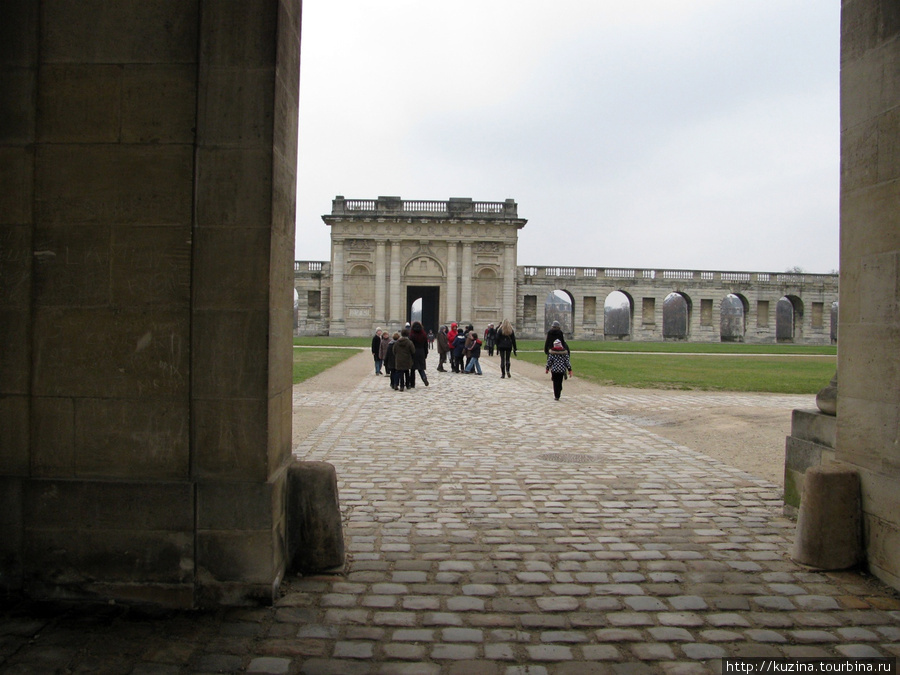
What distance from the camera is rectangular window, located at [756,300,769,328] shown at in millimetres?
60719

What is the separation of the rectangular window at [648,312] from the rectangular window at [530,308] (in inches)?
423

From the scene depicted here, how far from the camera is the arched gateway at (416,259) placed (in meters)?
53.1

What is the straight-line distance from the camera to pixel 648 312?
59781 mm

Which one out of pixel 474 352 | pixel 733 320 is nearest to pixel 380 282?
→ pixel 474 352

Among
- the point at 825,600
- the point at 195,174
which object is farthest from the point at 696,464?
the point at 195,174

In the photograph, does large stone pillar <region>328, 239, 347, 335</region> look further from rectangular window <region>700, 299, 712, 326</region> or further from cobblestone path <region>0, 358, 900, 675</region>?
cobblestone path <region>0, 358, 900, 675</region>

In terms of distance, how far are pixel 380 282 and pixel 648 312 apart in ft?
86.0

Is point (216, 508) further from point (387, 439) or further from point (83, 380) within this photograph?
point (387, 439)

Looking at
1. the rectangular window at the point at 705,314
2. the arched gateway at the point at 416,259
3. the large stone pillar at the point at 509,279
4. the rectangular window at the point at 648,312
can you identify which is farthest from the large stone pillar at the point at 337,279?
the rectangular window at the point at 705,314

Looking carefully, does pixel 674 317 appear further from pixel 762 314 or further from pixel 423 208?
pixel 423 208

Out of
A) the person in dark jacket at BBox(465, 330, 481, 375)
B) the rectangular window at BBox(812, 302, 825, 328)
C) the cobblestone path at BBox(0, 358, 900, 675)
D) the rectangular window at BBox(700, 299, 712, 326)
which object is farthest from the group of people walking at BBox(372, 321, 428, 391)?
the rectangular window at BBox(812, 302, 825, 328)

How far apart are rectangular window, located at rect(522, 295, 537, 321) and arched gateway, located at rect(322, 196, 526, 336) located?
3919mm

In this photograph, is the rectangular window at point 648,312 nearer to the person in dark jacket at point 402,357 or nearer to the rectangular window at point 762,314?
the rectangular window at point 762,314

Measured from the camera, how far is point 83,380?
339 centimetres
